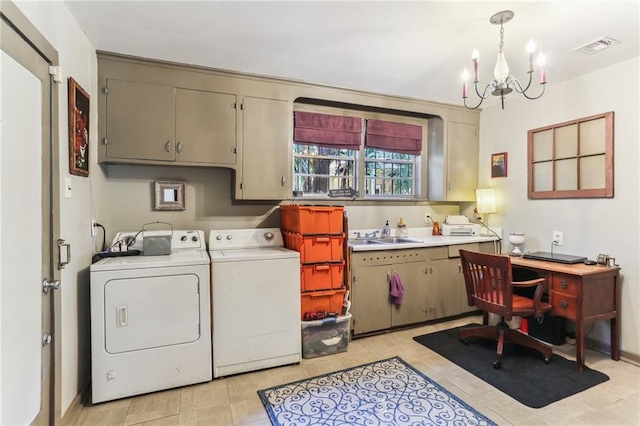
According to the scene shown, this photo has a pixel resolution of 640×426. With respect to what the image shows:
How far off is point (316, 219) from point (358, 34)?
1422 mm

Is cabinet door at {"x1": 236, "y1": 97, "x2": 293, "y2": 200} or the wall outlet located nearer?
cabinet door at {"x1": 236, "y1": 97, "x2": 293, "y2": 200}

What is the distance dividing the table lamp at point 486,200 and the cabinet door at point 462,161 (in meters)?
0.17

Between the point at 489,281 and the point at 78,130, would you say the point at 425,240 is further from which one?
the point at 78,130

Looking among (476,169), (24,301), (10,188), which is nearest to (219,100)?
(10,188)

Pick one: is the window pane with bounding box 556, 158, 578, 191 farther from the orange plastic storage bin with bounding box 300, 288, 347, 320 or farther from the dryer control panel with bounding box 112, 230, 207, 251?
the dryer control panel with bounding box 112, 230, 207, 251

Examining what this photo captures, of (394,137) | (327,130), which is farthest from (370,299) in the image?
(394,137)

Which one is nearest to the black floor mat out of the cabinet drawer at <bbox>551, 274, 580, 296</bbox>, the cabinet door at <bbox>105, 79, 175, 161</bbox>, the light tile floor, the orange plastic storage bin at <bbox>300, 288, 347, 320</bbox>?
the light tile floor

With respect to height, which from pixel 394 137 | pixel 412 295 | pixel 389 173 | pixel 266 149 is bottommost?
pixel 412 295

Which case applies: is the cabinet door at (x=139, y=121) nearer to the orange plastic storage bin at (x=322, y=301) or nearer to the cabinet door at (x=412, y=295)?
the orange plastic storage bin at (x=322, y=301)

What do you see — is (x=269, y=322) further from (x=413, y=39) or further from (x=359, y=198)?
(x=413, y=39)

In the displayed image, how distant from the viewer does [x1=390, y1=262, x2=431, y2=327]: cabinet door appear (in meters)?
3.29

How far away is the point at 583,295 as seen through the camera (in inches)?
98.7

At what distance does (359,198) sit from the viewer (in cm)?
378

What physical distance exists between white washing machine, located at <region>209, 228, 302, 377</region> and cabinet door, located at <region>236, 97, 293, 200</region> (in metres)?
0.66
